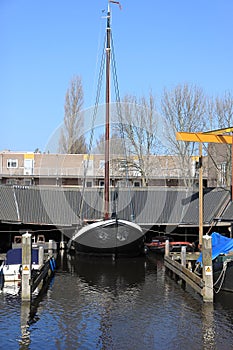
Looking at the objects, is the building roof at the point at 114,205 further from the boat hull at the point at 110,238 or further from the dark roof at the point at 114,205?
the boat hull at the point at 110,238

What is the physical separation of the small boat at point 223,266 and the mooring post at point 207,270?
1.07m

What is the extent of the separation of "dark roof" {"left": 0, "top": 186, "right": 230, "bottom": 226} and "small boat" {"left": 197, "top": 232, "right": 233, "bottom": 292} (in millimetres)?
13902

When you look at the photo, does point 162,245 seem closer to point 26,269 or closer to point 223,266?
point 223,266

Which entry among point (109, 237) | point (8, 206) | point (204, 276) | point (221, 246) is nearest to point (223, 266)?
point (221, 246)

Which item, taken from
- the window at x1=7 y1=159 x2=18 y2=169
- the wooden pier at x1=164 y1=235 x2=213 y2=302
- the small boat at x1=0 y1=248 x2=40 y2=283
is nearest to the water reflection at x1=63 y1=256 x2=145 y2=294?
the wooden pier at x1=164 y1=235 x2=213 y2=302

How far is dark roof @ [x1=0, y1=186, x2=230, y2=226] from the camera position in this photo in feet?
111

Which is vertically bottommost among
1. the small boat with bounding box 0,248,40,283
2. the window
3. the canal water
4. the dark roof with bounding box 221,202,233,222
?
the canal water

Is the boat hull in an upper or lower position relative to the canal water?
upper

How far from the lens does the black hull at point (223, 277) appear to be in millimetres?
17234

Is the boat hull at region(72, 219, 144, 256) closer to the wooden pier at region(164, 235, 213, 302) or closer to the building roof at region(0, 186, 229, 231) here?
the building roof at region(0, 186, 229, 231)

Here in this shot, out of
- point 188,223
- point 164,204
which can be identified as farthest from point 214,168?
point 188,223

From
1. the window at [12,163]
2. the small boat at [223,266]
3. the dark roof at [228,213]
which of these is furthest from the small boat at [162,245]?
the window at [12,163]

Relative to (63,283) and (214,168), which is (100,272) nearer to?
(63,283)

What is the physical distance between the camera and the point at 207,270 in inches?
611
